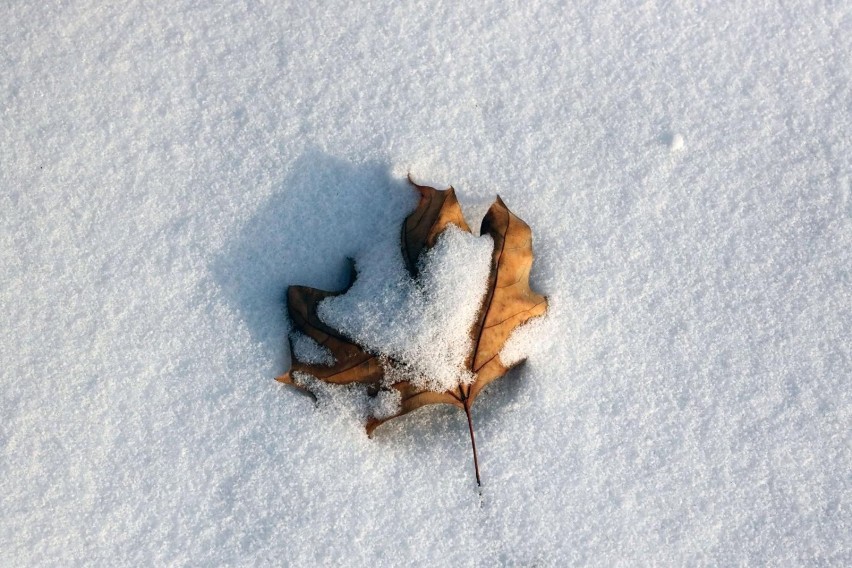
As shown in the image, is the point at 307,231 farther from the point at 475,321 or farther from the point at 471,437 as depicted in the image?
the point at 471,437

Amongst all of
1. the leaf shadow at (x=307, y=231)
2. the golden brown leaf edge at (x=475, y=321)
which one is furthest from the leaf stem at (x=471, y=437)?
the leaf shadow at (x=307, y=231)

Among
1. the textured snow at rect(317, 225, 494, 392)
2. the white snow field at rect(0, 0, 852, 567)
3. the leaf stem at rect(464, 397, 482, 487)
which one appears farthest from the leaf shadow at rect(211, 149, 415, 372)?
the leaf stem at rect(464, 397, 482, 487)

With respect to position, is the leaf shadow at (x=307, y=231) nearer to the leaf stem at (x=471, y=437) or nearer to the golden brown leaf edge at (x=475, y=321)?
the golden brown leaf edge at (x=475, y=321)

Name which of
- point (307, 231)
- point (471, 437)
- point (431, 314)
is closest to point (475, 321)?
point (431, 314)

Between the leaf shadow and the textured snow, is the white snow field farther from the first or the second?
the textured snow

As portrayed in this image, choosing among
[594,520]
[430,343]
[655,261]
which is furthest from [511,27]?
[594,520]

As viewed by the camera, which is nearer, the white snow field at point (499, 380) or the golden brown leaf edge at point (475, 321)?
the golden brown leaf edge at point (475, 321)
